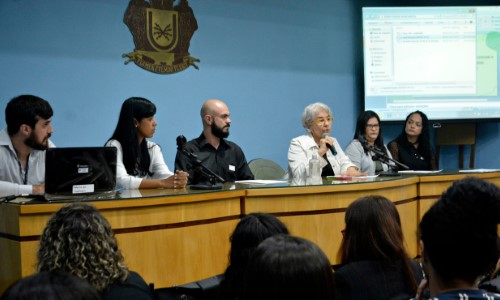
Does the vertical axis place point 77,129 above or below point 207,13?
below

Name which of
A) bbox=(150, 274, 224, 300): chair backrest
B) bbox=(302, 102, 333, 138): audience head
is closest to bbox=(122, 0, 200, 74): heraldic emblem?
bbox=(302, 102, 333, 138): audience head

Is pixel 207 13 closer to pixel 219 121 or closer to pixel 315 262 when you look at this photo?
pixel 219 121

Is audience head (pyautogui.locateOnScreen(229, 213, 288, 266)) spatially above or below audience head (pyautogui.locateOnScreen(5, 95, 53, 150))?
below

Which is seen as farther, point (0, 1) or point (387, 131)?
point (387, 131)

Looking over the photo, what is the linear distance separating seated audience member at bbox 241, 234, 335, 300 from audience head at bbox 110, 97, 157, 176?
115 inches

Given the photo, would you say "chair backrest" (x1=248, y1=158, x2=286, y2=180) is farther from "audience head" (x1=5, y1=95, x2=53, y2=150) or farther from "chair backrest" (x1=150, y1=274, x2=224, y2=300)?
"chair backrest" (x1=150, y1=274, x2=224, y2=300)

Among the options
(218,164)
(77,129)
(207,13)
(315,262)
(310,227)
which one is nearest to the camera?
(315,262)

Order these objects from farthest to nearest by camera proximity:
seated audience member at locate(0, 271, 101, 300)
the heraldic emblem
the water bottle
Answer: the heraldic emblem → the water bottle → seated audience member at locate(0, 271, 101, 300)

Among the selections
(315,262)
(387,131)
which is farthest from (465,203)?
(387,131)

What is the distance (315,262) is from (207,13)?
4.84 metres

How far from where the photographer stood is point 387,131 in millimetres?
6863

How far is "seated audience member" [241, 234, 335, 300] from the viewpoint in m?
1.26

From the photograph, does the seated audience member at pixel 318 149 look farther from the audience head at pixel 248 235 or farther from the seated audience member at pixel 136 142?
the audience head at pixel 248 235

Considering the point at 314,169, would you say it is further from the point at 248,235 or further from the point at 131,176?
the point at 248,235
